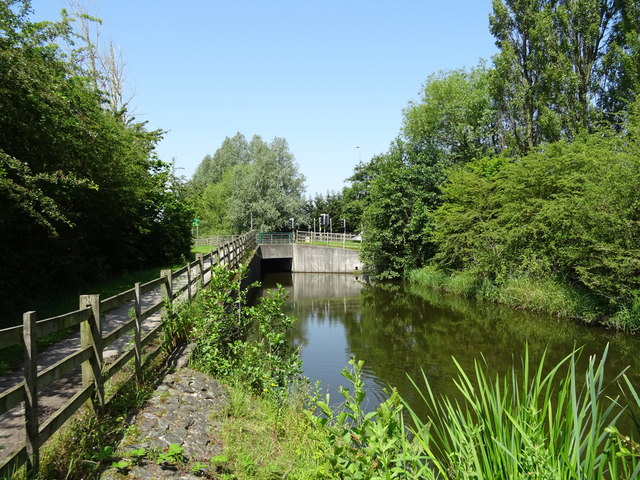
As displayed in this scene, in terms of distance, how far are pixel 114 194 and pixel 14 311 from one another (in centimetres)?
517

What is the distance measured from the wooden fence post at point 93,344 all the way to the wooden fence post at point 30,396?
95 cm

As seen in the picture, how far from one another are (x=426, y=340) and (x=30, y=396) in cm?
1199

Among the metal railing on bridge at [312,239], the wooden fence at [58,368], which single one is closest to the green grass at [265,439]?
the wooden fence at [58,368]

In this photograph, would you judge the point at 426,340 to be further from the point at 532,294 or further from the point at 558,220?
the point at 558,220

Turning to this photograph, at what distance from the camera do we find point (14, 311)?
8906mm

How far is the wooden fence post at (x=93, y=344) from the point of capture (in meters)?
4.20

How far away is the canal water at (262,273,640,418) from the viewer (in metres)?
10.3

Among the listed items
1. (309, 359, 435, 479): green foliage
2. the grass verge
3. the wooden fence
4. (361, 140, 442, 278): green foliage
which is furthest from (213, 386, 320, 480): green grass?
(361, 140, 442, 278): green foliage

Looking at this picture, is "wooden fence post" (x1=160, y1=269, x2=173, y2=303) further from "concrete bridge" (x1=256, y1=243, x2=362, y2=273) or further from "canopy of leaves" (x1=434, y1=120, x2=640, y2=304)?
"concrete bridge" (x1=256, y1=243, x2=362, y2=273)

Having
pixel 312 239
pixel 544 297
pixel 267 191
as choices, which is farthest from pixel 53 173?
pixel 267 191

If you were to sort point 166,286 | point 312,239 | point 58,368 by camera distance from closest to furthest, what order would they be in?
point 58,368 < point 166,286 < point 312,239

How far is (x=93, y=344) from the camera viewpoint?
14.0 feet

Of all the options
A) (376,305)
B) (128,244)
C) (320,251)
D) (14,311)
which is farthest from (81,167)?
(320,251)

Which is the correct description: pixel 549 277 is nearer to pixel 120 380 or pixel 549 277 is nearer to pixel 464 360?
pixel 464 360
